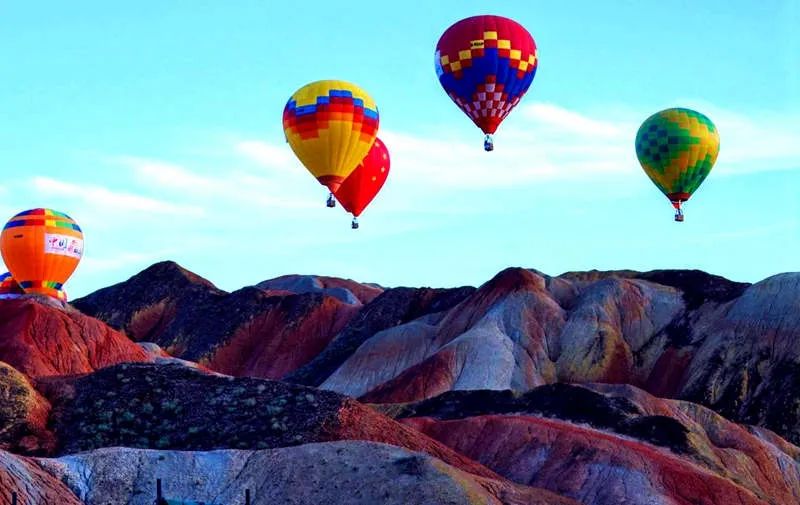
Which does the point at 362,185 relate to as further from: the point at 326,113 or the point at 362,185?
the point at 326,113

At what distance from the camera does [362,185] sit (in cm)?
8825

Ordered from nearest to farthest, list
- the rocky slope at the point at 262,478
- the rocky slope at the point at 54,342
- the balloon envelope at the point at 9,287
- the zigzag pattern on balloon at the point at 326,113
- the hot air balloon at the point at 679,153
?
1. the rocky slope at the point at 262,478
2. the zigzag pattern on balloon at the point at 326,113
3. the rocky slope at the point at 54,342
4. the hot air balloon at the point at 679,153
5. the balloon envelope at the point at 9,287

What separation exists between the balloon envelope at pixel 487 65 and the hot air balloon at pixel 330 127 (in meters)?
5.16

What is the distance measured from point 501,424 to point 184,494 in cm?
2271

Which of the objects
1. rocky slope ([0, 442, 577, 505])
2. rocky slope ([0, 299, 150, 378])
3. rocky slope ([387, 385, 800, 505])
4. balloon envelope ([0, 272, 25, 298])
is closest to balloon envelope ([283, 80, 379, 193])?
rocky slope ([387, 385, 800, 505])

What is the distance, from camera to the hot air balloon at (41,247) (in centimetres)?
9506

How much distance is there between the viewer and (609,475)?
A: 5741cm

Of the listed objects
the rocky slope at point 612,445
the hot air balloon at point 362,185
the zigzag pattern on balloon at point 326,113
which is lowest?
the rocky slope at point 612,445

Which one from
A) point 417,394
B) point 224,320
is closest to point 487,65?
point 417,394

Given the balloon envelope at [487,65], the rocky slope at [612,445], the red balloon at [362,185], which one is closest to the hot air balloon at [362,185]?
the red balloon at [362,185]

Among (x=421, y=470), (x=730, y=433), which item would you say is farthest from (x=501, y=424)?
(x=421, y=470)

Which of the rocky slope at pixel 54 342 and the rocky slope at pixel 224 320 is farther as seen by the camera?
the rocky slope at pixel 224 320

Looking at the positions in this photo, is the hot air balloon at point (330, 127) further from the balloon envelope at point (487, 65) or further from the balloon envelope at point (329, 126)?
the balloon envelope at point (487, 65)

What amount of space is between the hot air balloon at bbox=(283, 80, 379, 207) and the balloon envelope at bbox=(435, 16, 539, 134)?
16.9 feet
